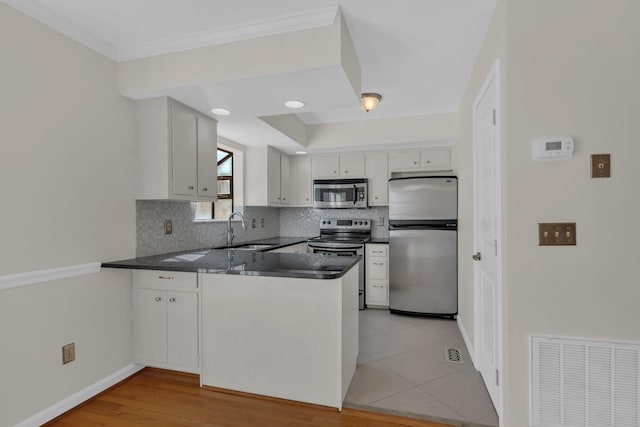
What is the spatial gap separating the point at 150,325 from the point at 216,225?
4.90 ft

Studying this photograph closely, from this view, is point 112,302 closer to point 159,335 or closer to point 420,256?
point 159,335

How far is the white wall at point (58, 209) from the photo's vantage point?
5.92 ft

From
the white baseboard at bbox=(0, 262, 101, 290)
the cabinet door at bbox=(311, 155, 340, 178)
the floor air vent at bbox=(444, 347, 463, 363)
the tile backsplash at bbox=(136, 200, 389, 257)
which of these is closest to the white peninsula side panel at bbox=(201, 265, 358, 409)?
the white baseboard at bbox=(0, 262, 101, 290)

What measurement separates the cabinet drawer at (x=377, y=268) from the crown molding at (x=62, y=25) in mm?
3576

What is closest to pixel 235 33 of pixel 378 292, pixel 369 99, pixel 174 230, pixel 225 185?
pixel 369 99

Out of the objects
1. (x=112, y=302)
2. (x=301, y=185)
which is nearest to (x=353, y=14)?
(x=112, y=302)

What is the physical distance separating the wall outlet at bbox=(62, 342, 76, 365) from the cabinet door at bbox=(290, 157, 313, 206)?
3.32m

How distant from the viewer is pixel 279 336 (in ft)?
6.91

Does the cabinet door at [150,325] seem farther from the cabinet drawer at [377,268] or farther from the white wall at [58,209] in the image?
the cabinet drawer at [377,268]

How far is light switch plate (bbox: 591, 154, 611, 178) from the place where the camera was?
5.14 feet

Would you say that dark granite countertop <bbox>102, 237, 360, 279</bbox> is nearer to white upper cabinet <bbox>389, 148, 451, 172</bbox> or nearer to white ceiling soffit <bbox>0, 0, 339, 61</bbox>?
white ceiling soffit <bbox>0, 0, 339, 61</bbox>

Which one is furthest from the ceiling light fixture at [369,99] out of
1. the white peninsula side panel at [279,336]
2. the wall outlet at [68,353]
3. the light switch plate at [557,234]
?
the wall outlet at [68,353]

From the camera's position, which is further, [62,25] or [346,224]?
[346,224]

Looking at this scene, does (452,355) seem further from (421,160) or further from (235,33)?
(235,33)
